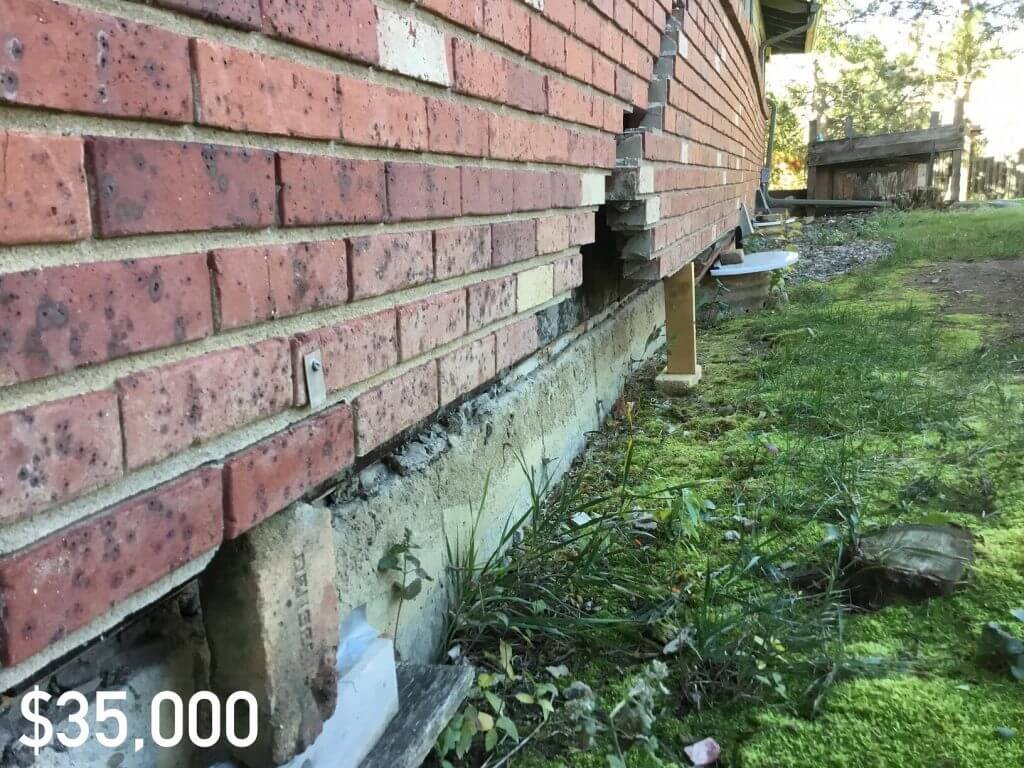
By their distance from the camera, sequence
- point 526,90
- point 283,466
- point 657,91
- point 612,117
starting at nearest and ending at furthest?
point 283,466, point 526,90, point 612,117, point 657,91

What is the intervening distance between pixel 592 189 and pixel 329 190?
143 cm

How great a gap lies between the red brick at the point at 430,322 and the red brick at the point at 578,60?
0.86 meters

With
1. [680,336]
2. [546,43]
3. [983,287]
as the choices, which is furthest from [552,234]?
[983,287]

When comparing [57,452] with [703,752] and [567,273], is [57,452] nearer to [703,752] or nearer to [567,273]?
[703,752]

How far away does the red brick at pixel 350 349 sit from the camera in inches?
45.6

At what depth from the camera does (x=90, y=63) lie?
785 mm

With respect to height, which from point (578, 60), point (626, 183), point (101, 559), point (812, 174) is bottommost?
point (101, 559)

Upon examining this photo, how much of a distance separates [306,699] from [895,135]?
62.4 feet

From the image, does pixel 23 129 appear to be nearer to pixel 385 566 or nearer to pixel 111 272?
pixel 111 272

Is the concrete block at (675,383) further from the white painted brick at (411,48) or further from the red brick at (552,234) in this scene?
the white painted brick at (411,48)

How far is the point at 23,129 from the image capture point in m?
0.74

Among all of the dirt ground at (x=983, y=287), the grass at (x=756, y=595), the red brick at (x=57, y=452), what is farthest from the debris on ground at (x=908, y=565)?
the dirt ground at (x=983, y=287)

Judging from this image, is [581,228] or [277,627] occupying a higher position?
[581,228]

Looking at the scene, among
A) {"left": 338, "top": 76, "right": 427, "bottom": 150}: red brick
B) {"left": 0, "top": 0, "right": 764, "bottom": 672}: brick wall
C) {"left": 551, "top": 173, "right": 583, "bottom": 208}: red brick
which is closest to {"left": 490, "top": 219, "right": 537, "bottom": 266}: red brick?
{"left": 0, "top": 0, "right": 764, "bottom": 672}: brick wall
